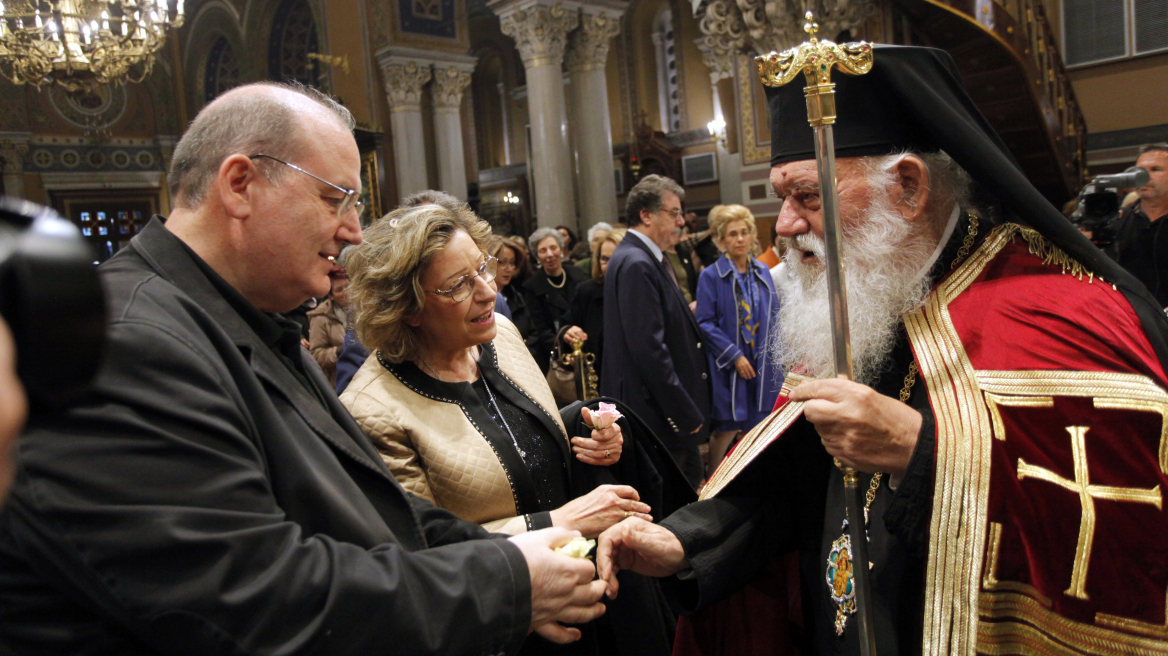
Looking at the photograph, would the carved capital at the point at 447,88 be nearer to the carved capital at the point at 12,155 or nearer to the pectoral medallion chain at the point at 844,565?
the carved capital at the point at 12,155

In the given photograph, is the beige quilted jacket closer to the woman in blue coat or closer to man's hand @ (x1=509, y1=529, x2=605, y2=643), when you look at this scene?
man's hand @ (x1=509, y1=529, x2=605, y2=643)

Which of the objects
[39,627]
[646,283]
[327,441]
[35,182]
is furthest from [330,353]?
[35,182]

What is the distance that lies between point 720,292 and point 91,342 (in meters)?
4.57

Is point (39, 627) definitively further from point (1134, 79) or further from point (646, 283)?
point (1134, 79)

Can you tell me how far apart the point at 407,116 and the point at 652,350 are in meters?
10.0

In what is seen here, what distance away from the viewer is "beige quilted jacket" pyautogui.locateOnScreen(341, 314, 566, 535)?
201cm

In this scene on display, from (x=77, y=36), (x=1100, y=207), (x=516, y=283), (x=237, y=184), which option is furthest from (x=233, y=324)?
(x=77, y=36)

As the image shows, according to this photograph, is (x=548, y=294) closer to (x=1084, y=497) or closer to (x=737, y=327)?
(x=737, y=327)

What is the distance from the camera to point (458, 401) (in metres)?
2.16

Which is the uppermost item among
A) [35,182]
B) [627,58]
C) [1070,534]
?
[627,58]

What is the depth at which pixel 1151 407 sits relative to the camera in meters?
1.32

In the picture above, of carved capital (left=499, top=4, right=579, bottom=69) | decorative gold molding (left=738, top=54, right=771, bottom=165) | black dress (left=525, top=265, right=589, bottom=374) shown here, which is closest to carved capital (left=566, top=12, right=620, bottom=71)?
carved capital (left=499, top=4, right=579, bottom=69)

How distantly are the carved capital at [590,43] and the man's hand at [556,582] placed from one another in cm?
1113

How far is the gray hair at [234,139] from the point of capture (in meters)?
1.36
